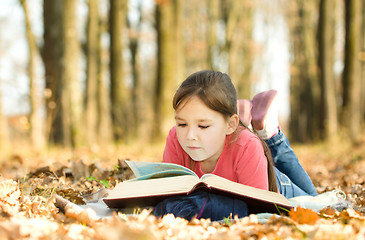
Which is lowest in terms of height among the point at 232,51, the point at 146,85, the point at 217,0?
the point at 146,85

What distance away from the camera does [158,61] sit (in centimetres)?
1073

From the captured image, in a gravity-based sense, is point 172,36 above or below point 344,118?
above

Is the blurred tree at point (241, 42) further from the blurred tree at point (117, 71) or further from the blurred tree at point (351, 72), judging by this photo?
the blurred tree at point (351, 72)

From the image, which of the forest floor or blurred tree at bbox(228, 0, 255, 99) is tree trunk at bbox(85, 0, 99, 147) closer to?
blurred tree at bbox(228, 0, 255, 99)

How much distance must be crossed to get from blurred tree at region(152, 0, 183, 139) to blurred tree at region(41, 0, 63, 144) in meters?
2.62

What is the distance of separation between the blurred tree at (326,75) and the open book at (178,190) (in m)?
10.0

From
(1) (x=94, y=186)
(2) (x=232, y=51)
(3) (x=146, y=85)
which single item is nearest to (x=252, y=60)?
(2) (x=232, y=51)

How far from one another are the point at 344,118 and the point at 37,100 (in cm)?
936

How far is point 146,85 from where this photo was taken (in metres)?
35.0

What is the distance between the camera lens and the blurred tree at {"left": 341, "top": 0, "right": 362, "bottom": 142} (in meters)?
10.5

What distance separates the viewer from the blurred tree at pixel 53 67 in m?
8.71

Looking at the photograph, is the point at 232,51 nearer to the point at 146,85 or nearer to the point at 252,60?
the point at 252,60

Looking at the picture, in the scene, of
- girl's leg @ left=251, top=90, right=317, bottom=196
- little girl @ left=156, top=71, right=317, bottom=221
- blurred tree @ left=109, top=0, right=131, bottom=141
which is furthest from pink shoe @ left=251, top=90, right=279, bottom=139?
blurred tree @ left=109, top=0, right=131, bottom=141

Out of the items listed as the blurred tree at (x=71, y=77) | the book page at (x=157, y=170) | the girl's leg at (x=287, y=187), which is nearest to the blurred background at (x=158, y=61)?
the blurred tree at (x=71, y=77)
